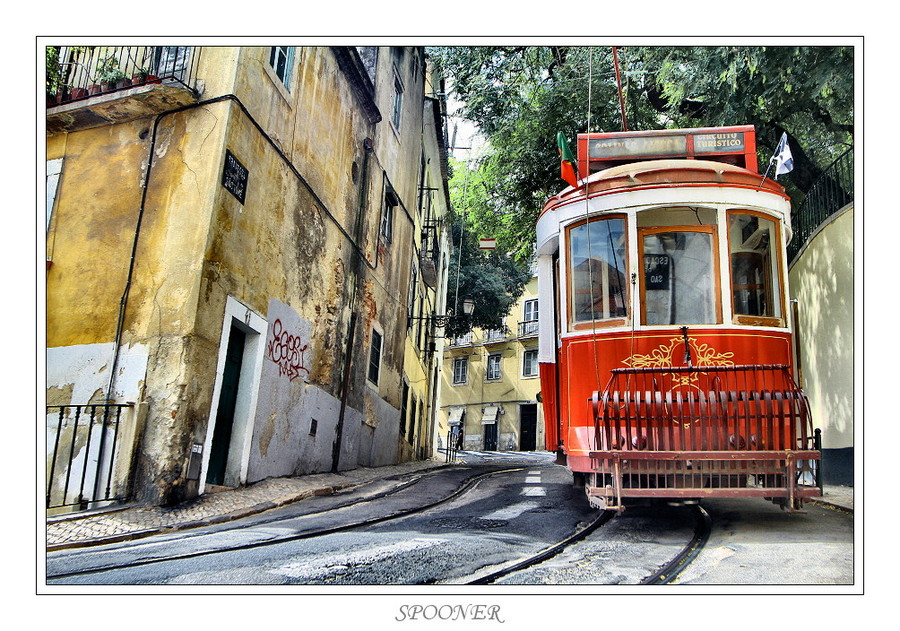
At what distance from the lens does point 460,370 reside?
95.7 feet

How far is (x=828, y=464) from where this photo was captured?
6.55m

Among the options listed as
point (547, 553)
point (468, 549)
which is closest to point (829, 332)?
point (547, 553)

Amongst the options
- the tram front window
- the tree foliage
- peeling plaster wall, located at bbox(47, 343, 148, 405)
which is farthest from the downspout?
the tram front window

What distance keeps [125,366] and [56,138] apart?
2.14 meters

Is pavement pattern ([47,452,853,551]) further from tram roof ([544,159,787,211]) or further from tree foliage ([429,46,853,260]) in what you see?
tree foliage ([429,46,853,260])

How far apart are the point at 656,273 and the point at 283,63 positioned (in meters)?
4.37

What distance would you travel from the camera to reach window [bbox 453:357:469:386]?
29.0 metres

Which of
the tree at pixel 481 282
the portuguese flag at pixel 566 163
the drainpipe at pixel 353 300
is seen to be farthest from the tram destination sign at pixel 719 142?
the tree at pixel 481 282

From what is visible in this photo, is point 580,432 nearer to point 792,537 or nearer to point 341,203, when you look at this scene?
point 792,537

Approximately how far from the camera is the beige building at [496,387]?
2784 cm

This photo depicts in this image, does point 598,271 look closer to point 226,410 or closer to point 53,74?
point 226,410
